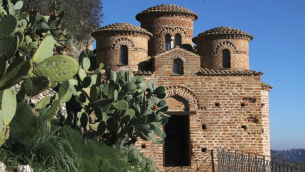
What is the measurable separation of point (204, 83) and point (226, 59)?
1.86 metres

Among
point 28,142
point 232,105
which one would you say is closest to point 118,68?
point 232,105

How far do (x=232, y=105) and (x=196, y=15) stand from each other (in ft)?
19.2

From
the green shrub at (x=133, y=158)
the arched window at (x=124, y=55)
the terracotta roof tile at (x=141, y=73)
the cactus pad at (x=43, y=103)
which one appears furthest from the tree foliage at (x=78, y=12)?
the cactus pad at (x=43, y=103)

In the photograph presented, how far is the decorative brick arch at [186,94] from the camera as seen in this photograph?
17.5 metres

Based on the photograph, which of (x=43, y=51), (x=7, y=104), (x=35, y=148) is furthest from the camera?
(x=35, y=148)

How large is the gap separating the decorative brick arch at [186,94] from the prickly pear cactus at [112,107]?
16.4 ft

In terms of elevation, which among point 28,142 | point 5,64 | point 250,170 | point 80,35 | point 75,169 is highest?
point 80,35

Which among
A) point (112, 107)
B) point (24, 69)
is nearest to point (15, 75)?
point (24, 69)

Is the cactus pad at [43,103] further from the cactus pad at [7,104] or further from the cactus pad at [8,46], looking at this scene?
the cactus pad at [8,46]

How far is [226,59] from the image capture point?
61.3 feet

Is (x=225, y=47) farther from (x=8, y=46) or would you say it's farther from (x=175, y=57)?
(x=8, y=46)

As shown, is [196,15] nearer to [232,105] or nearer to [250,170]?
[232,105]

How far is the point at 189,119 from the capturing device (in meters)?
17.5

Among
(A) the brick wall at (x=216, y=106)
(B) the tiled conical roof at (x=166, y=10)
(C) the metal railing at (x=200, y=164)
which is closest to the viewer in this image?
(C) the metal railing at (x=200, y=164)
